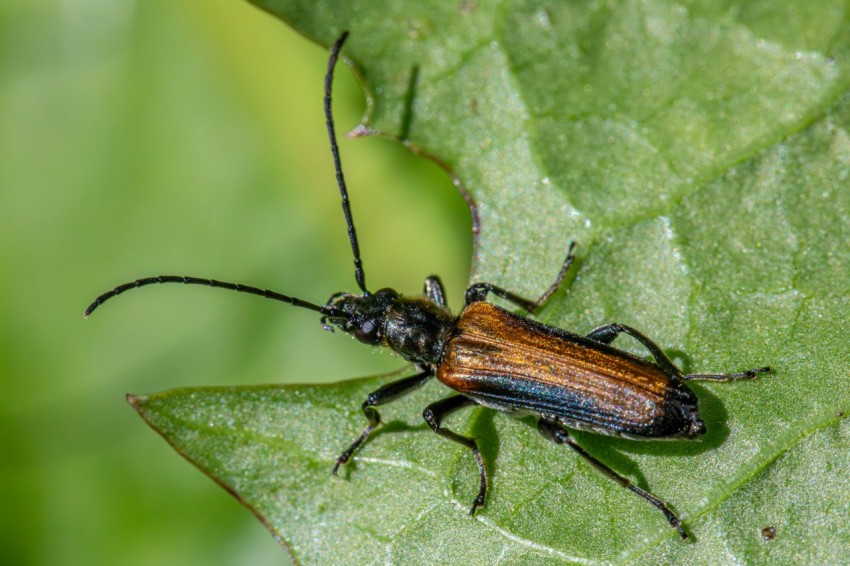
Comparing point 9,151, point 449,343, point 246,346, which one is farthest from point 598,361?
point 9,151

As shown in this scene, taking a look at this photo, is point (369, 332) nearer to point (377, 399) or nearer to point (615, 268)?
point (377, 399)

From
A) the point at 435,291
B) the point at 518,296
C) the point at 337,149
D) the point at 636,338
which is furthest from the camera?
the point at 435,291

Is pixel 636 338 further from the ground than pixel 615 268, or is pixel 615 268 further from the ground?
pixel 615 268

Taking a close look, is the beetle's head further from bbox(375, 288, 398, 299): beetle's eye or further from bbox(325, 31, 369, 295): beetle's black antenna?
bbox(325, 31, 369, 295): beetle's black antenna

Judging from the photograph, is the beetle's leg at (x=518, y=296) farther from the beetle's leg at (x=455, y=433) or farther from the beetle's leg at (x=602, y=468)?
the beetle's leg at (x=602, y=468)

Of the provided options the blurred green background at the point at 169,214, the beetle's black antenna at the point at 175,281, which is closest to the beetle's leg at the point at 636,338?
the blurred green background at the point at 169,214

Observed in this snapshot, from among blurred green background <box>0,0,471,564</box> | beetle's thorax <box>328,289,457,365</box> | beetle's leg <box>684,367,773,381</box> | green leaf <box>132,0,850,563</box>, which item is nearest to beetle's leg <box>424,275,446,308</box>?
beetle's thorax <box>328,289,457,365</box>

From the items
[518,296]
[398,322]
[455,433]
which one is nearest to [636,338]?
[518,296]

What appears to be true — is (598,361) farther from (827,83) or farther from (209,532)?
(209,532)
